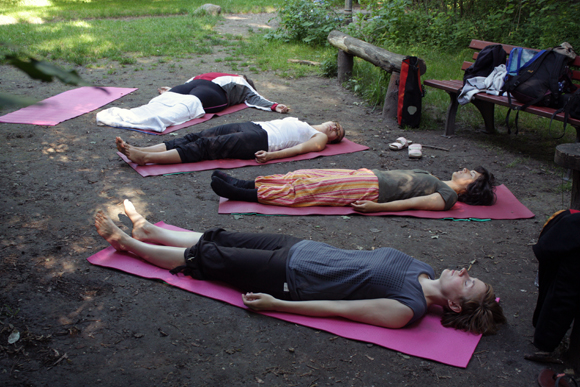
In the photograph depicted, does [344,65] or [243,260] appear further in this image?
[344,65]

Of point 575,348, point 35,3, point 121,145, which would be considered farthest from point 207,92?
point 35,3

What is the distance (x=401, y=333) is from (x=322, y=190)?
174 centimetres

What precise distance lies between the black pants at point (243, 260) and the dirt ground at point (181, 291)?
19 centimetres

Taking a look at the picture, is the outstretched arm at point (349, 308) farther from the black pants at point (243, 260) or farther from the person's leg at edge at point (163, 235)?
the person's leg at edge at point (163, 235)

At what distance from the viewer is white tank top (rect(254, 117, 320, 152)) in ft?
16.6

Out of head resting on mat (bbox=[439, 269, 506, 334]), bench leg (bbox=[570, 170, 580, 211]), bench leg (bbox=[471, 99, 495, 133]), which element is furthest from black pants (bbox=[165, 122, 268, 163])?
bench leg (bbox=[471, 99, 495, 133])

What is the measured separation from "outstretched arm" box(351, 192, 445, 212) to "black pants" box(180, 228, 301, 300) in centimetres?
127

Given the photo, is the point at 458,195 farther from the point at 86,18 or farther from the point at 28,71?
the point at 86,18

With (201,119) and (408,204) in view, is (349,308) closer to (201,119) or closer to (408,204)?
(408,204)

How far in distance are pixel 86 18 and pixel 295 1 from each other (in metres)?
7.00

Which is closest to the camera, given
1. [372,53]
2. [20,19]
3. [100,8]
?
[372,53]

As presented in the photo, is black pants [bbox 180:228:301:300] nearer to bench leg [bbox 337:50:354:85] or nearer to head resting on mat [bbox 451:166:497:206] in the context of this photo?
head resting on mat [bbox 451:166:497:206]

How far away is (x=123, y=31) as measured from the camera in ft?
38.1

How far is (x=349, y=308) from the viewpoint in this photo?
100 inches
